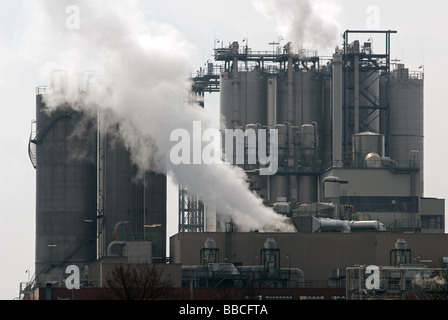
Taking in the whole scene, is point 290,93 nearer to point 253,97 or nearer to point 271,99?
point 271,99

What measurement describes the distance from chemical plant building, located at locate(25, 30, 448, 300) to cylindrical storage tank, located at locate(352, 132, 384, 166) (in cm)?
9

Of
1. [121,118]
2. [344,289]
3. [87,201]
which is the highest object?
[121,118]

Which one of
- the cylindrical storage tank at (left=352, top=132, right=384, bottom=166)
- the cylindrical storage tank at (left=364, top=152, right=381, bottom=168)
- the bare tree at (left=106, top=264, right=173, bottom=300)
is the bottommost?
the bare tree at (left=106, top=264, right=173, bottom=300)

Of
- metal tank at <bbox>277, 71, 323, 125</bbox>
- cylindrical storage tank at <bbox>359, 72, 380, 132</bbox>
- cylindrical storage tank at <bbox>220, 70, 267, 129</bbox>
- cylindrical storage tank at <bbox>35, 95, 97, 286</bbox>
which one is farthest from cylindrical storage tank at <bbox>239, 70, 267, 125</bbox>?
cylindrical storage tank at <bbox>35, 95, 97, 286</bbox>

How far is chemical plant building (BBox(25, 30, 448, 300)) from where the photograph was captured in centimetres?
8562

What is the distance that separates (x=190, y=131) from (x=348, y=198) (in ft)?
73.1

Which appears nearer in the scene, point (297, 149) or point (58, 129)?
point (58, 129)

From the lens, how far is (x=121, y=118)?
93.6m

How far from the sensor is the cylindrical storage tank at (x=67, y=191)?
96312mm

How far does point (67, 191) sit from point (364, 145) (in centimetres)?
2860

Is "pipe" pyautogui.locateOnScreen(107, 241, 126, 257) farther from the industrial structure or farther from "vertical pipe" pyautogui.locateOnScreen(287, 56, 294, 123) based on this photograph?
"vertical pipe" pyautogui.locateOnScreen(287, 56, 294, 123)

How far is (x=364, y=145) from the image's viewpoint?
110562 mm
